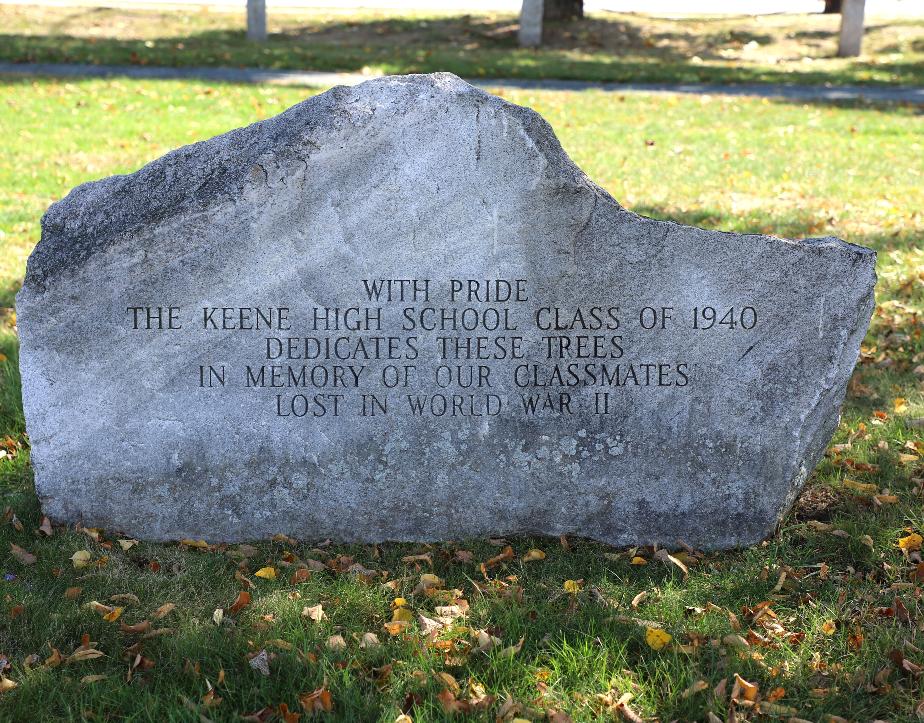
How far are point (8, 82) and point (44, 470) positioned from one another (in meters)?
11.4

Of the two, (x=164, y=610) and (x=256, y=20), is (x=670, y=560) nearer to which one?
(x=164, y=610)

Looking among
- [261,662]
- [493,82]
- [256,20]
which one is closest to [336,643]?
[261,662]

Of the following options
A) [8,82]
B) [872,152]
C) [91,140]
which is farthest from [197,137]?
[872,152]

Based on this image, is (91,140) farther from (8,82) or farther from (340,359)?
(340,359)

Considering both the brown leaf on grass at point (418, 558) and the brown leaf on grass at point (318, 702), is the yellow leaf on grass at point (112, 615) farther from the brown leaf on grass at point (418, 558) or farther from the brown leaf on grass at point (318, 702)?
the brown leaf on grass at point (418, 558)

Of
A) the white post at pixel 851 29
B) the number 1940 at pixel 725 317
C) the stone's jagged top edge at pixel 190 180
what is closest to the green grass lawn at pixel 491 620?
the number 1940 at pixel 725 317

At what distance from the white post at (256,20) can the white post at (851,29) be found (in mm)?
10299

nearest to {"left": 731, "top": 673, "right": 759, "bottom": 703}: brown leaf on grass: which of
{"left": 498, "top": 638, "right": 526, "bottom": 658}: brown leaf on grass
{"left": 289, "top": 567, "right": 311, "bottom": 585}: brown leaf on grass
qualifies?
{"left": 498, "top": 638, "right": 526, "bottom": 658}: brown leaf on grass

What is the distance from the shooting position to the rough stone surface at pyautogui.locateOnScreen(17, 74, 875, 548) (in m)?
3.87

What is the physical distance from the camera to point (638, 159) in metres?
11.0

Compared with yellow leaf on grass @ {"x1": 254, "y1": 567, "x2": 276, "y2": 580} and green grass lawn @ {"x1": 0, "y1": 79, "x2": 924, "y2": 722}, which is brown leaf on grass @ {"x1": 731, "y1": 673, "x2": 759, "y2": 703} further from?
yellow leaf on grass @ {"x1": 254, "y1": 567, "x2": 276, "y2": 580}

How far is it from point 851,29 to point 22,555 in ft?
61.2

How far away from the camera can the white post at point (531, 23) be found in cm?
1983

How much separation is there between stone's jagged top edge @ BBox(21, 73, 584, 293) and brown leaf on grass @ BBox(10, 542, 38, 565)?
3.17ft
